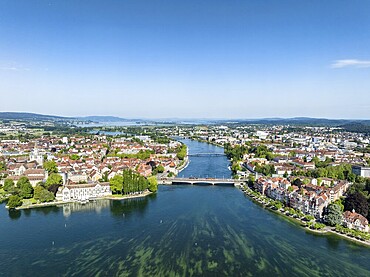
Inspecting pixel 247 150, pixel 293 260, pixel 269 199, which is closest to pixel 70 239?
pixel 293 260

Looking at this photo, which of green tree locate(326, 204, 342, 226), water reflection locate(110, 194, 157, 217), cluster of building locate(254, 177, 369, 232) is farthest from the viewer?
water reflection locate(110, 194, 157, 217)

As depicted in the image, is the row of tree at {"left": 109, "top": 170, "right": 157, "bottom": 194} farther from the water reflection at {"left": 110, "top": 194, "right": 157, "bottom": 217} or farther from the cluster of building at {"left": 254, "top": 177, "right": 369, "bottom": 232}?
the cluster of building at {"left": 254, "top": 177, "right": 369, "bottom": 232}

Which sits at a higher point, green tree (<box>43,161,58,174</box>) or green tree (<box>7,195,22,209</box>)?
green tree (<box>43,161,58,174</box>)

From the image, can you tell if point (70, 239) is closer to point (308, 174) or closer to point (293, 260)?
point (293, 260)

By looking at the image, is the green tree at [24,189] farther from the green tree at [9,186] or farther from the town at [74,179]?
the green tree at [9,186]

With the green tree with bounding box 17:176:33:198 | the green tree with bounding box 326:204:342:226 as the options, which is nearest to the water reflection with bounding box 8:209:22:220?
the green tree with bounding box 17:176:33:198

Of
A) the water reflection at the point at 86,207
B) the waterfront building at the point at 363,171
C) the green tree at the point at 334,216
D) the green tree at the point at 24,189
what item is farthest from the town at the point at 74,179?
the waterfront building at the point at 363,171
